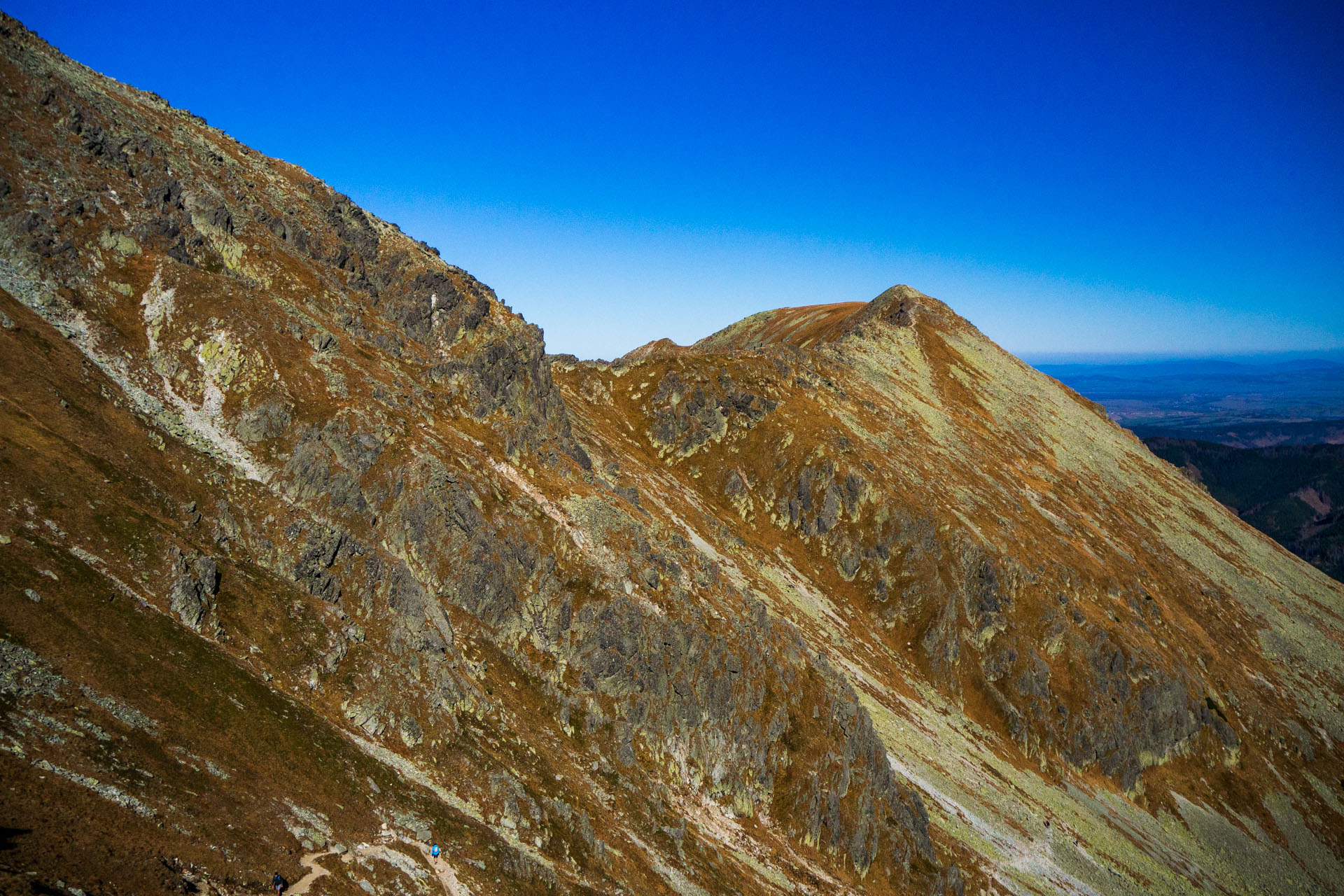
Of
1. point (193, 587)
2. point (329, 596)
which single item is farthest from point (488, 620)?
point (193, 587)

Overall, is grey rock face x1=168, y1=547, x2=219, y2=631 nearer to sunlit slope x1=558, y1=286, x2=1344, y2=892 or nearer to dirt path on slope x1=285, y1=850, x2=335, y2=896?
dirt path on slope x1=285, y1=850, x2=335, y2=896

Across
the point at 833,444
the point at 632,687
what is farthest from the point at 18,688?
the point at 833,444

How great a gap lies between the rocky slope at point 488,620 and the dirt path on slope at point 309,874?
490 mm

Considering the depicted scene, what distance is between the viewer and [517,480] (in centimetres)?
7581

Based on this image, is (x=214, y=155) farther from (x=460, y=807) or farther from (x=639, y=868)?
(x=639, y=868)

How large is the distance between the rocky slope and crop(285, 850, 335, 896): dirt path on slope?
1.61 feet

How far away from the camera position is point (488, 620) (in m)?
64.8

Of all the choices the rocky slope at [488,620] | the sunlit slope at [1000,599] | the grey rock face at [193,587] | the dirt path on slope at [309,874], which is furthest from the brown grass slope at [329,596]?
the sunlit slope at [1000,599]

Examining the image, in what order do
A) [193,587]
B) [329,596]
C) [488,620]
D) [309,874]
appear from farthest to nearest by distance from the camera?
[488,620] < [329,596] < [193,587] < [309,874]

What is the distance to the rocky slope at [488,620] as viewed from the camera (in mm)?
39031

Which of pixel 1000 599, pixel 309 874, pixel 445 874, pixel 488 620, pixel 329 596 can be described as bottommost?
pixel 1000 599

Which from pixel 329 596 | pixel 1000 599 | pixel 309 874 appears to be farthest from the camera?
pixel 1000 599

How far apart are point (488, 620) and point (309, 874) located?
101 feet

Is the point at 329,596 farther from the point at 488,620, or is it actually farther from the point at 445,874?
the point at 445,874
